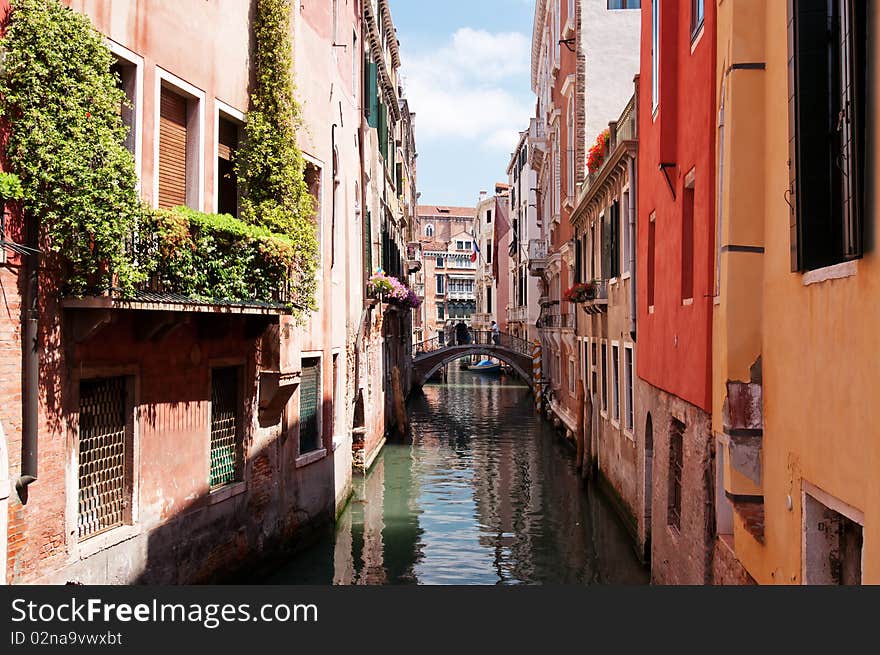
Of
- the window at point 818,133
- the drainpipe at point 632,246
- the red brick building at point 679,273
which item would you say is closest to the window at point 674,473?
the red brick building at point 679,273

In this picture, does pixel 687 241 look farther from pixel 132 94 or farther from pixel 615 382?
pixel 615 382

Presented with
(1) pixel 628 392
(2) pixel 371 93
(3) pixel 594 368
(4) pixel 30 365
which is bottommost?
(1) pixel 628 392

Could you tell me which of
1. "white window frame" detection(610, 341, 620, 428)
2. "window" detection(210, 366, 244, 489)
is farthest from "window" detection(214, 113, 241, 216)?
"white window frame" detection(610, 341, 620, 428)

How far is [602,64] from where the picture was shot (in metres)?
22.3

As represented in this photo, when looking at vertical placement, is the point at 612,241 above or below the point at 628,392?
above

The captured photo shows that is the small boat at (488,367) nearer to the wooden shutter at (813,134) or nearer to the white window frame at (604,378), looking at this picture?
the white window frame at (604,378)

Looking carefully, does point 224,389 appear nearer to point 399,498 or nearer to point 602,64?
point 399,498

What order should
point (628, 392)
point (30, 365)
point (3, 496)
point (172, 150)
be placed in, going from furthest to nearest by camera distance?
point (628, 392) → point (172, 150) → point (30, 365) → point (3, 496)

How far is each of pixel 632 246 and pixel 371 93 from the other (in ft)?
25.8

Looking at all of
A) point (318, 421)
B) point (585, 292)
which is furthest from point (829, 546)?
point (585, 292)

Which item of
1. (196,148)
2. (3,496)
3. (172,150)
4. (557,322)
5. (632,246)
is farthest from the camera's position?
(557,322)

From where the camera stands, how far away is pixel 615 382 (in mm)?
16281

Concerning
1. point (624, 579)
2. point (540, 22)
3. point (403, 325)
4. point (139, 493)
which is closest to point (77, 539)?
point (139, 493)

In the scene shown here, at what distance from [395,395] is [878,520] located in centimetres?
2162
